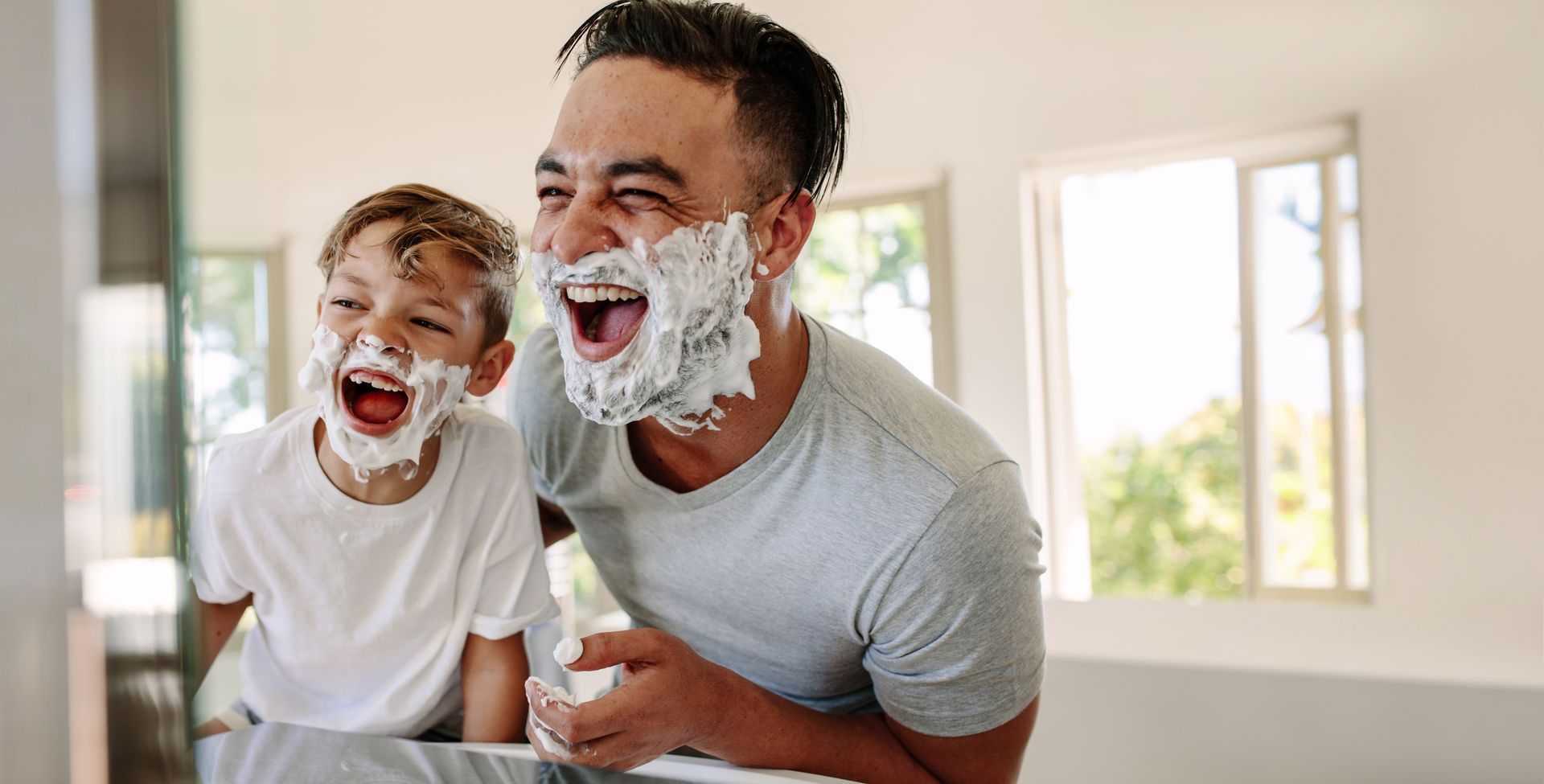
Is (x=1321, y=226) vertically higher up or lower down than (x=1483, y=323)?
higher up

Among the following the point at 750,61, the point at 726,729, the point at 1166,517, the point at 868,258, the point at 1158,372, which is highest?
the point at 868,258

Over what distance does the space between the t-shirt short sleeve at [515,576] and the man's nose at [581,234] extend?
18 centimetres

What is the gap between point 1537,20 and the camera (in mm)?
1485

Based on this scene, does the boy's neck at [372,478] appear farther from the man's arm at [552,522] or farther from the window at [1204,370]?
the window at [1204,370]

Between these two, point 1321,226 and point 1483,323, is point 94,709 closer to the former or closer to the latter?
point 1483,323

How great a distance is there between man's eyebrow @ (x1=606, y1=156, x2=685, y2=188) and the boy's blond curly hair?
0.38ft

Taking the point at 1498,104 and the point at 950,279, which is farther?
the point at 950,279

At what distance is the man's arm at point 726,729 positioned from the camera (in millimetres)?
469

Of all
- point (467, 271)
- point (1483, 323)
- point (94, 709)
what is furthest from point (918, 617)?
point (1483, 323)

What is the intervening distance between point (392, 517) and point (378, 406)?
70 mm

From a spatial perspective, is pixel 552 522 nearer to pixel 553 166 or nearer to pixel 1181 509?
pixel 553 166

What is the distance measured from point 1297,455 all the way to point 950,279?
77 cm

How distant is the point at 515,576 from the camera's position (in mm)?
603

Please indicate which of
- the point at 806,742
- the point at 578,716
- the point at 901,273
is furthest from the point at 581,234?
the point at 901,273
